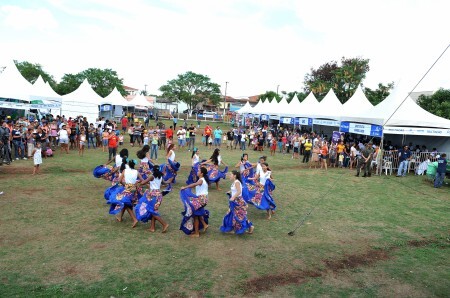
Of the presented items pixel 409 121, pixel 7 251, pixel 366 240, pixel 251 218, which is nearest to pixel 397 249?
pixel 366 240

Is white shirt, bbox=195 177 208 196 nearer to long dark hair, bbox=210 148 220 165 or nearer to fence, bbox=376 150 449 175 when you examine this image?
long dark hair, bbox=210 148 220 165

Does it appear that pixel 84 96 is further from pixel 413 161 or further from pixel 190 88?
pixel 190 88

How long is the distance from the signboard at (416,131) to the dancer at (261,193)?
1019cm

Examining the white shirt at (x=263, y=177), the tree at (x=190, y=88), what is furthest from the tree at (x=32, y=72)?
the white shirt at (x=263, y=177)

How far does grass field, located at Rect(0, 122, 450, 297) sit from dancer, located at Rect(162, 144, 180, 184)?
0.79 m

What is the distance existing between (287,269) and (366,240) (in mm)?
2848

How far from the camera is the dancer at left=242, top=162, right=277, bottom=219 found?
9516 millimetres

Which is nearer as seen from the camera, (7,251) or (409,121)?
(7,251)

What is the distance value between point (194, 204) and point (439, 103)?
30.5m

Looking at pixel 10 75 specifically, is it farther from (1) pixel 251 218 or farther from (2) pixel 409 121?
(2) pixel 409 121

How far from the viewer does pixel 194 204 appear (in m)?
7.77

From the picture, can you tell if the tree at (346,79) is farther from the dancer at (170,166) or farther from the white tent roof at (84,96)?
the dancer at (170,166)

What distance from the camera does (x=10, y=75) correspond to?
858 inches

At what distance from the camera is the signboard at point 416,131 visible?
17.3 meters
